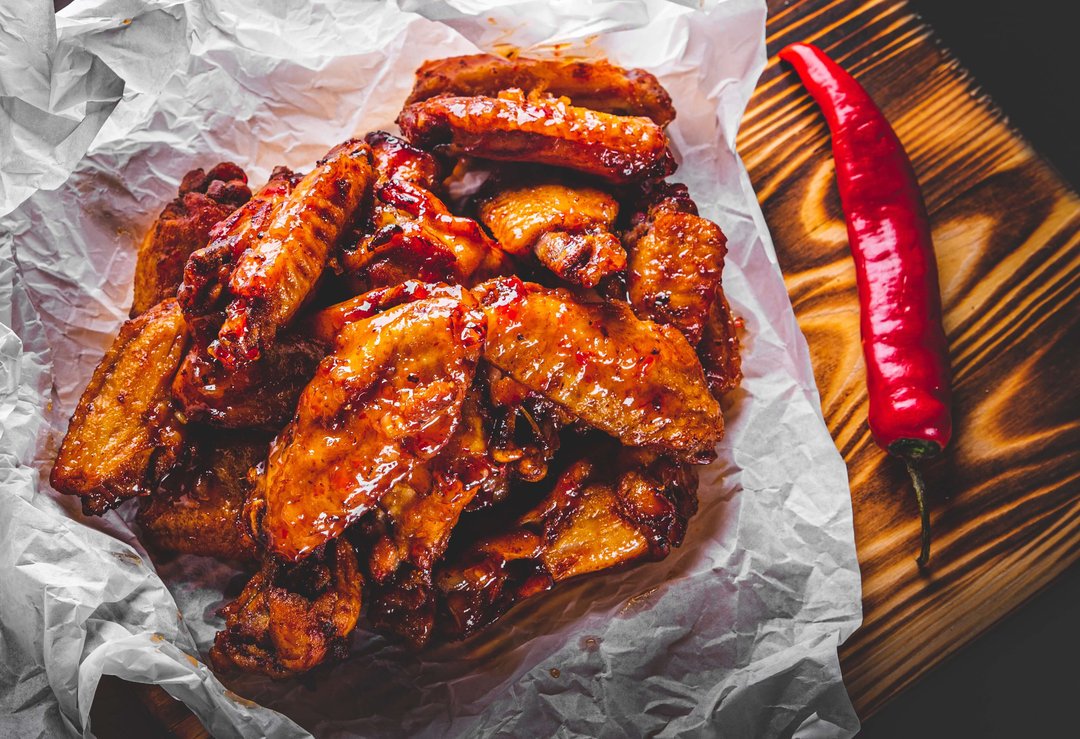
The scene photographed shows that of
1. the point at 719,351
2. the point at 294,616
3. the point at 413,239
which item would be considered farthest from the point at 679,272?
the point at 294,616

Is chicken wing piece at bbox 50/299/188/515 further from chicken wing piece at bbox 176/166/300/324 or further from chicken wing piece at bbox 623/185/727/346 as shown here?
chicken wing piece at bbox 623/185/727/346

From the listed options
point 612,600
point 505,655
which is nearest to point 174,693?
point 505,655

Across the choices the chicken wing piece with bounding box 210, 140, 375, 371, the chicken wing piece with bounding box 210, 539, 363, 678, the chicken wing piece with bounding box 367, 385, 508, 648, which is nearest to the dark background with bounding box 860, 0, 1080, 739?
the chicken wing piece with bounding box 367, 385, 508, 648

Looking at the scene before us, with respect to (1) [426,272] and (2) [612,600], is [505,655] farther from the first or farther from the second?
(1) [426,272]

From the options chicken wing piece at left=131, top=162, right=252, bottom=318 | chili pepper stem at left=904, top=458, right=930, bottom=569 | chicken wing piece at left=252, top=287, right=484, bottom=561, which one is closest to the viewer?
chicken wing piece at left=252, top=287, right=484, bottom=561

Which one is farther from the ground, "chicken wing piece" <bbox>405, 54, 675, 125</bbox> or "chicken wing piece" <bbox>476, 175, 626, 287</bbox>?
"chicken wing piece" <bbox>405, 54, 675, 125</bbox>

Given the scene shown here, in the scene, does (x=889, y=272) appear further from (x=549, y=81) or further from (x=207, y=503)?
(x=207, y=503)

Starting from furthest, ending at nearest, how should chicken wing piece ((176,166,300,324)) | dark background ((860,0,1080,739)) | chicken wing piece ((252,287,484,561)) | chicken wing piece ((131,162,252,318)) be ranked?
dark background ((860,0,1080,739))
chicken wing piece ((131,162,252,318))
chicken wing piece ((176,166,300,324))
chicken wing piece ((252,287,484,561))
